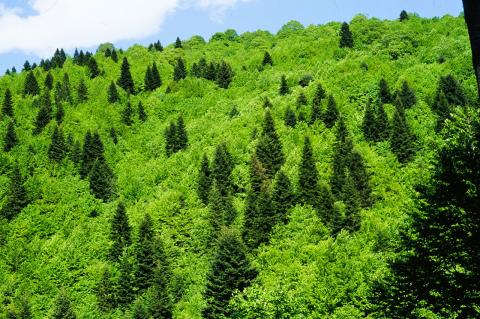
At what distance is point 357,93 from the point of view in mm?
113812

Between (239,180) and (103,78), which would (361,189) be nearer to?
(239,180)

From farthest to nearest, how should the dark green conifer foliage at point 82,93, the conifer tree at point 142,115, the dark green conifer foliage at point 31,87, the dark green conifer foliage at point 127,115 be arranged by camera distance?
the dark green conifer foliage at point 31,87, the dark green conifer foliage at point 82,93, the conifer tree at point 142,115, the dark green conifer foliage at point 127,115

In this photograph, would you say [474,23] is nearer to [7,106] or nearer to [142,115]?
[142,115]

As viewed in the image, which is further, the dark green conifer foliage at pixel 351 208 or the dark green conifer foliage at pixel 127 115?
the dark green conifer foliage at pixel 127 115

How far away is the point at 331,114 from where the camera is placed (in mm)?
104000

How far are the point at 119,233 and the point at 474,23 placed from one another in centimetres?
8251

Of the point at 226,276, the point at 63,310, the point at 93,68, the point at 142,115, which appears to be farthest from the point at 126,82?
the point at 226,276

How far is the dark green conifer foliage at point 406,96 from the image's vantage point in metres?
106

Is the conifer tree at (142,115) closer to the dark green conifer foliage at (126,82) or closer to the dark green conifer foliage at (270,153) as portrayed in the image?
the dark green conifer foliage at (126,82)

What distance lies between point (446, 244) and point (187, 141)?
9802cm

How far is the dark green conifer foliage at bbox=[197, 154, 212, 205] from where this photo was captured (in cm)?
9131

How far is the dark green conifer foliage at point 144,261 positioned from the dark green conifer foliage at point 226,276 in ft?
56.8

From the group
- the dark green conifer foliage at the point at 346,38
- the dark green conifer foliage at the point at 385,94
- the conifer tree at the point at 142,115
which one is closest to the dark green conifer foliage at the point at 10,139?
the conifer tree at the point at 142,115

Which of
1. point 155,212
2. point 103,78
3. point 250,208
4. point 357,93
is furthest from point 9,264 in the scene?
point 103,78
